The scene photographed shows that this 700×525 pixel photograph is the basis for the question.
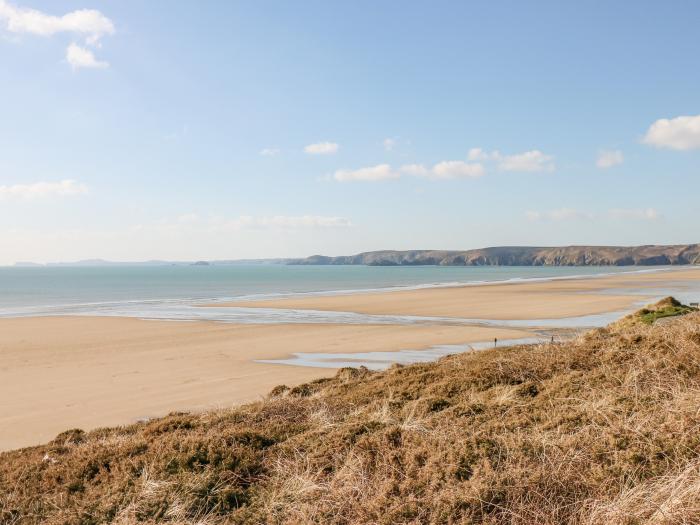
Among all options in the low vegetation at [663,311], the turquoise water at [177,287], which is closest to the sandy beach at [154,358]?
the low vegetation at [663,311]

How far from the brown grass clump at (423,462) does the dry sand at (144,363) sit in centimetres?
616

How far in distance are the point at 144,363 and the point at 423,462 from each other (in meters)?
16.5

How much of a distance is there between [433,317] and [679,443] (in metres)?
30.1

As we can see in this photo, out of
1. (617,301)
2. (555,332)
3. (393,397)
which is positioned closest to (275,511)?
(393,397)

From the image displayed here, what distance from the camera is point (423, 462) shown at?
5309 millimetres

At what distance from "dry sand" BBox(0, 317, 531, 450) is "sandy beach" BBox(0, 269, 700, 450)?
0.13 feet

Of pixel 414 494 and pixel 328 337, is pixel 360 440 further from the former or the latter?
pixel 328 337

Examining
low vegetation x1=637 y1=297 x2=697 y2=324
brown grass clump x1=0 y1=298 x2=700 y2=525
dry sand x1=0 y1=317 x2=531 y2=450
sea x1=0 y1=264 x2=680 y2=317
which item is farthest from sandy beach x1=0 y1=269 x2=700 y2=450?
sea x1=0 y1=264 x2=680 y2=317

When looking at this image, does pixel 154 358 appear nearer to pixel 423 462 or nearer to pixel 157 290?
pixel 423 462

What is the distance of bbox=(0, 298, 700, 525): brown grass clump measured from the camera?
4.52 m

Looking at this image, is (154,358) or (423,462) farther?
(154,358)

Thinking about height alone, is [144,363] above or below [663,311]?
below

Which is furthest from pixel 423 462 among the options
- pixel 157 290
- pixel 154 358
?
pixel 157 290

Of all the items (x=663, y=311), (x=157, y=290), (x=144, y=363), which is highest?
(x=663, y=311)
